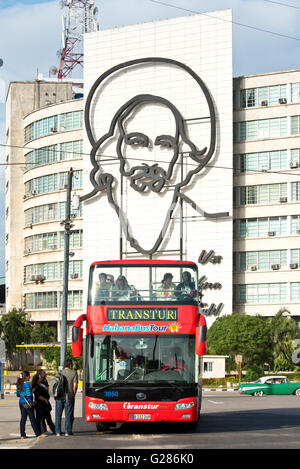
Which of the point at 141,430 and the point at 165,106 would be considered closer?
the point at 141,430

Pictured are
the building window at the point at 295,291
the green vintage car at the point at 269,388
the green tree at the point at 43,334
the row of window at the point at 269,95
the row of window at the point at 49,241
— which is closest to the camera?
the green vintage car at the point at 269,388

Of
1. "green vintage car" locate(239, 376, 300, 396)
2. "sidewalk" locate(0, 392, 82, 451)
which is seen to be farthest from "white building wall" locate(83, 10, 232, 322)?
"sidewalk" locate(0, 392, 82, 451)

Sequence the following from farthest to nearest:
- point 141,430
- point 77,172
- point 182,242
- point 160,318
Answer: point 77,172 → point 182,242 → point 141,430 → point 160,318

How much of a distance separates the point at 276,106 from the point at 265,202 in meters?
7.86

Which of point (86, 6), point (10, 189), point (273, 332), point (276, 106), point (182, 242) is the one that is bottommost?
point (273, 332)

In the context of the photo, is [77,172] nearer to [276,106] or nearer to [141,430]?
[276,106]

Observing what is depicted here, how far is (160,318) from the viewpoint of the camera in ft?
65.5

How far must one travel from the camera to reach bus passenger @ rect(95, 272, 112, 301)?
66.0 ft

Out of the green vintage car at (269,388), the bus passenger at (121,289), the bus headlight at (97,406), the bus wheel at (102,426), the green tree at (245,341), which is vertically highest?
the bus passenger at (121,289)

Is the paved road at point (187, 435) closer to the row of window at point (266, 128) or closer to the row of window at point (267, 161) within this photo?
the row of window at point (267, 161)

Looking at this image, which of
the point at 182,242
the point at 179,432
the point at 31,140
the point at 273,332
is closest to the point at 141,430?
the point at 179,432

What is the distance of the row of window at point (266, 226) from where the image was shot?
218 feet

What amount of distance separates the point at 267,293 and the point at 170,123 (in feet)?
52.7

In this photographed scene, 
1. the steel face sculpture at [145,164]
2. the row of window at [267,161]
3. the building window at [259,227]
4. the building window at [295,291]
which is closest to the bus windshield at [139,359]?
the steel face sculpture at [145,164]
